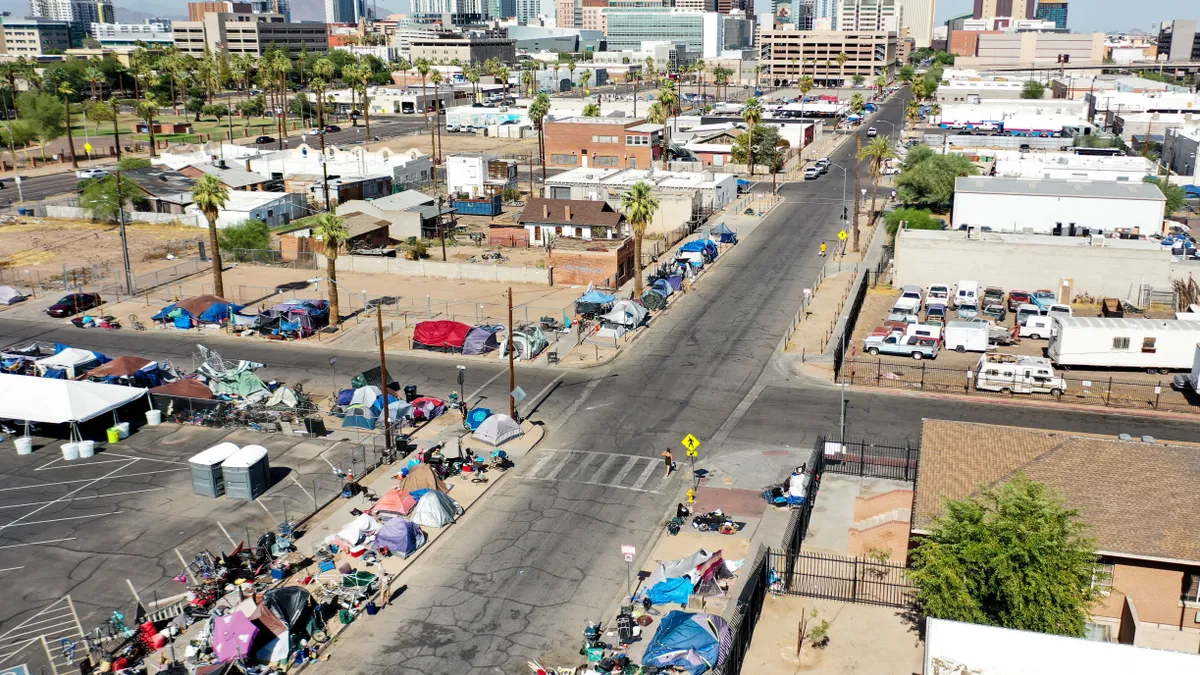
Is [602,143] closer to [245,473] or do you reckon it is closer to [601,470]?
[601,470]

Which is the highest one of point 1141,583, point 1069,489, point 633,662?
point 1069,489

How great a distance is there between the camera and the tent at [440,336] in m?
54.1

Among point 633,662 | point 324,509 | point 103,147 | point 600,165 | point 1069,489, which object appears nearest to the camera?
point 633,662

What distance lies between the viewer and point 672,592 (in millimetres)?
29750

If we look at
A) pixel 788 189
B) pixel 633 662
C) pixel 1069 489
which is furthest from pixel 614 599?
pixel 788 189

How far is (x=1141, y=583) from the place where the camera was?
2698cm

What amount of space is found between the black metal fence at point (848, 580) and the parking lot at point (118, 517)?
57.3 ft

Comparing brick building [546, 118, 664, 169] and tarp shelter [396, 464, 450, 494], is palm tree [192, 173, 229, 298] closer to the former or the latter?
tarp shelter [396, 464, 450, 494]

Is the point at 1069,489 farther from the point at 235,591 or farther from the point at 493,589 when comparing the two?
the point at 235,591

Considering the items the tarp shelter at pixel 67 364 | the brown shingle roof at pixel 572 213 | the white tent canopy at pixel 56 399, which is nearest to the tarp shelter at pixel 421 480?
the white tent canopy at pixel 56 399

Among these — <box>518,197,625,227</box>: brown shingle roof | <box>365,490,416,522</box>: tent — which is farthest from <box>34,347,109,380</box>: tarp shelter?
<box>518,197,625,227</box>: brown shingle roof

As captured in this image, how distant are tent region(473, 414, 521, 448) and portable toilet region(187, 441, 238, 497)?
32.5 ft

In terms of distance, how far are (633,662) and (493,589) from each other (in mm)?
5710

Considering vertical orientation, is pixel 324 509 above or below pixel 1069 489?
below
